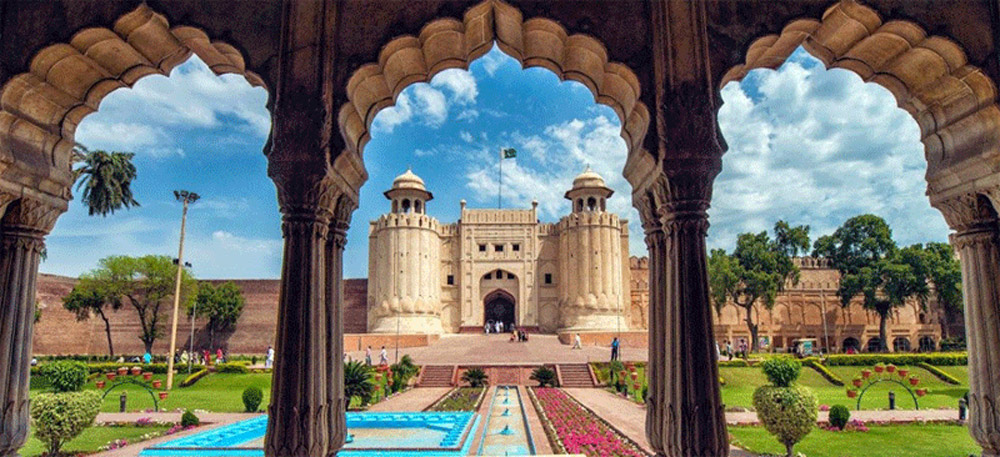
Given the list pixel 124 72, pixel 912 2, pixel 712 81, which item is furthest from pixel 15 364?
pixel 912 2

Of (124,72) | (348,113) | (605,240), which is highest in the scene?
(605,240)

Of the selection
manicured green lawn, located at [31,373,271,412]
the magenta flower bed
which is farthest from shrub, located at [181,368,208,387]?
the magenta flower bed

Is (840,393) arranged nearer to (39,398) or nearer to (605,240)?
(39,398)

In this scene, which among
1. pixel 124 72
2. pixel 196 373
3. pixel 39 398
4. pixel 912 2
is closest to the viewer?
pixel 912 2

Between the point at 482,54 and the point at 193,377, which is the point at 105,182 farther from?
the point at 482,54

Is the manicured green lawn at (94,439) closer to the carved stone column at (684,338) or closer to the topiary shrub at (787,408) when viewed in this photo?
the carved stone column at (684,338)
